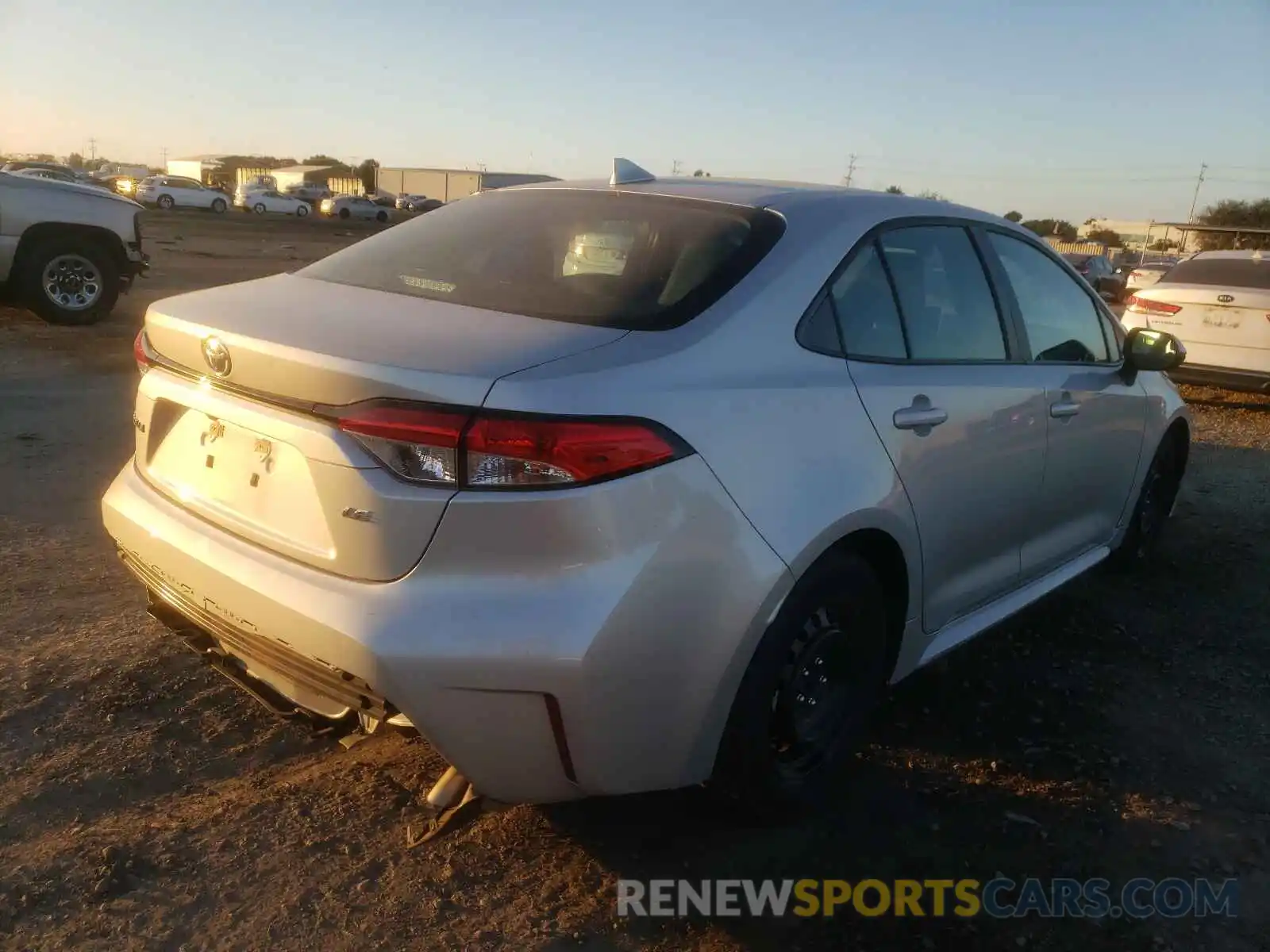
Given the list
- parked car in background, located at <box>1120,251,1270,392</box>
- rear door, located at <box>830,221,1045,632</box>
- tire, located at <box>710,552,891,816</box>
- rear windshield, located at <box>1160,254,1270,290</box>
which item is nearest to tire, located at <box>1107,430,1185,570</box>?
rear door, located at <box>830,221,1045,632</box>

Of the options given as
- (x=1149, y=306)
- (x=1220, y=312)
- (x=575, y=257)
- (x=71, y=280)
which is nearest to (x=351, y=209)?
(x=71, y=280)

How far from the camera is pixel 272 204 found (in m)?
52.8

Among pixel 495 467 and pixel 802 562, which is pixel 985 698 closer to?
pixel 802 562

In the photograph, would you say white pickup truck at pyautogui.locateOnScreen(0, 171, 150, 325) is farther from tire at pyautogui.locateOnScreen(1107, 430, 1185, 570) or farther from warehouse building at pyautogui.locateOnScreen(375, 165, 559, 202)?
warehouse building at pyautogui.locateOnScreen(375, 165, 559, 202)

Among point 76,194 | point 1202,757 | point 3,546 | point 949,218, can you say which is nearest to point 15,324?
point 76,194

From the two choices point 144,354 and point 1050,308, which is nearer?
point 144,354

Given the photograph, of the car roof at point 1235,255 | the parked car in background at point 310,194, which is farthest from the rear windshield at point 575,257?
the parked car in background at point 310,194

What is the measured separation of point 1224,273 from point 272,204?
166 feet

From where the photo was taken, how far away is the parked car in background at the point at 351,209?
174 feet

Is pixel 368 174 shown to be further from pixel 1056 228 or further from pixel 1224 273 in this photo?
pixel 1224 273

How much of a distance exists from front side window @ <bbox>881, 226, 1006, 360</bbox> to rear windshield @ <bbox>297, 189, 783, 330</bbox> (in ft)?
1.74

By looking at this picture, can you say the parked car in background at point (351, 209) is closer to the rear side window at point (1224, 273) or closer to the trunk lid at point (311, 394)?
the rear side window at point (1224, 273)

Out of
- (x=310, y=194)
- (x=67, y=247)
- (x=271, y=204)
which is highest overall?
(x=67, y=247)

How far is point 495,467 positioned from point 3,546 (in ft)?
11.0
